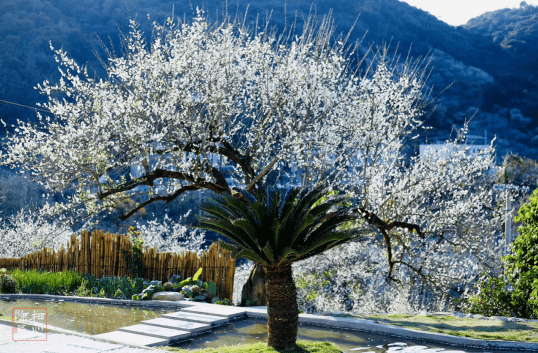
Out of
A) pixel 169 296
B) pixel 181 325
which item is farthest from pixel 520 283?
pixel 169 296

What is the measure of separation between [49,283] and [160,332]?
518 cm

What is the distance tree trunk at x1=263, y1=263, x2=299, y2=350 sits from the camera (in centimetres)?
511

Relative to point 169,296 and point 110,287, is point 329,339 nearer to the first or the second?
point 169,296

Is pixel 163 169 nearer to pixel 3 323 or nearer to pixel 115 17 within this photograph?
pixel 3 323

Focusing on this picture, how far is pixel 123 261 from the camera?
10.9 metres

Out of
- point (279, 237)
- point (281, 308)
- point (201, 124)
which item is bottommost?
point (281, 308)

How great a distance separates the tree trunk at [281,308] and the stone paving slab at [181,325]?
4.85 feet

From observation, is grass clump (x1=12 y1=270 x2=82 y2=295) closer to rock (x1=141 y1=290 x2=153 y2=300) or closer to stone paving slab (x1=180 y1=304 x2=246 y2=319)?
rock (x1=141 y1=290 x2=153 y2=300)

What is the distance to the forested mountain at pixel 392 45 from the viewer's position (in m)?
37.4

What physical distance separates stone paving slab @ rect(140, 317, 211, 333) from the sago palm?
1.47 m

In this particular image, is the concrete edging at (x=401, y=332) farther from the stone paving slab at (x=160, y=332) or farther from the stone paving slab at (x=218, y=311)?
the stone paving slab at (x=160, y=332)

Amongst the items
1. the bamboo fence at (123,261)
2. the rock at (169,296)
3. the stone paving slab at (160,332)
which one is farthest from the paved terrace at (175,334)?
the bamboo fence at (123,261)

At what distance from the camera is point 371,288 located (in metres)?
12.7

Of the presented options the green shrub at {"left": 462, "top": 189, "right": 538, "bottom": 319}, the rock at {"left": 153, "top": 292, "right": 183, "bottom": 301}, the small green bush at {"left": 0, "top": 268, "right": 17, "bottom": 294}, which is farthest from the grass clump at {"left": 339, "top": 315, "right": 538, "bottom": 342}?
the small green bush at {"left": 0, "top": 268, "right": 17, "bottom": 294}
